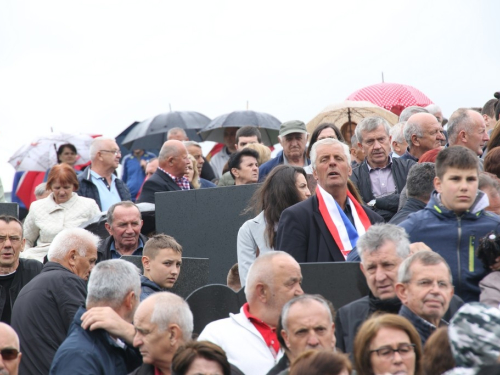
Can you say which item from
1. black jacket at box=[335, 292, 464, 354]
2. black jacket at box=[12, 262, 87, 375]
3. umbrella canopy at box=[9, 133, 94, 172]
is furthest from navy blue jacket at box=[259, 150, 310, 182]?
umbrella canopy at box=[9, 133, 94, 172]

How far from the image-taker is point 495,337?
451 centimetres

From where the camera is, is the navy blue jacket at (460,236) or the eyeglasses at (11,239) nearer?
the navy blue jacket at (460,236)

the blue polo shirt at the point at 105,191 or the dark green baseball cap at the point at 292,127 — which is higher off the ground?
the dark green baseball cap at the point at 292,127

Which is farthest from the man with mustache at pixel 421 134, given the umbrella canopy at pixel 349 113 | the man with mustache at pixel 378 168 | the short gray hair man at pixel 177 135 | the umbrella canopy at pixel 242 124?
the short gray hair man at pixel 177 135

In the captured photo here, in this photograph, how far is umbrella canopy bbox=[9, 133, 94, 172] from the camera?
14414mm

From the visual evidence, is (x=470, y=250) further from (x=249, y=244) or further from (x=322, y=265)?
(x=249, y=244)

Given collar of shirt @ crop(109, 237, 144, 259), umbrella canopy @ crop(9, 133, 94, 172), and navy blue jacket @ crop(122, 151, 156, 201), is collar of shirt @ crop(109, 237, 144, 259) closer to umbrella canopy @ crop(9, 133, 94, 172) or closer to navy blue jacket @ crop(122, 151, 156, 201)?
navy blue jacket @ crop(122, 151, 156, 201)

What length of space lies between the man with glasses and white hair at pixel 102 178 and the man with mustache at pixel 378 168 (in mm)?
3069

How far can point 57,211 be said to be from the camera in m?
10.6

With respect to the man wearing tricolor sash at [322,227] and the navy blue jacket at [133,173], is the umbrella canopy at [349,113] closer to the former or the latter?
the navy blue jacket at [133,173]

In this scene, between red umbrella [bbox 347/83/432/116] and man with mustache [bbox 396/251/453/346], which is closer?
man with mustache [bbox 396/251/453/346]

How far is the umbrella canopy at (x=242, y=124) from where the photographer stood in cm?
1450

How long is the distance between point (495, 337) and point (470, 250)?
2252 mm

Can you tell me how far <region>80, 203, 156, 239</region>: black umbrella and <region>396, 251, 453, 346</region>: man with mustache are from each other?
458 centimetres
